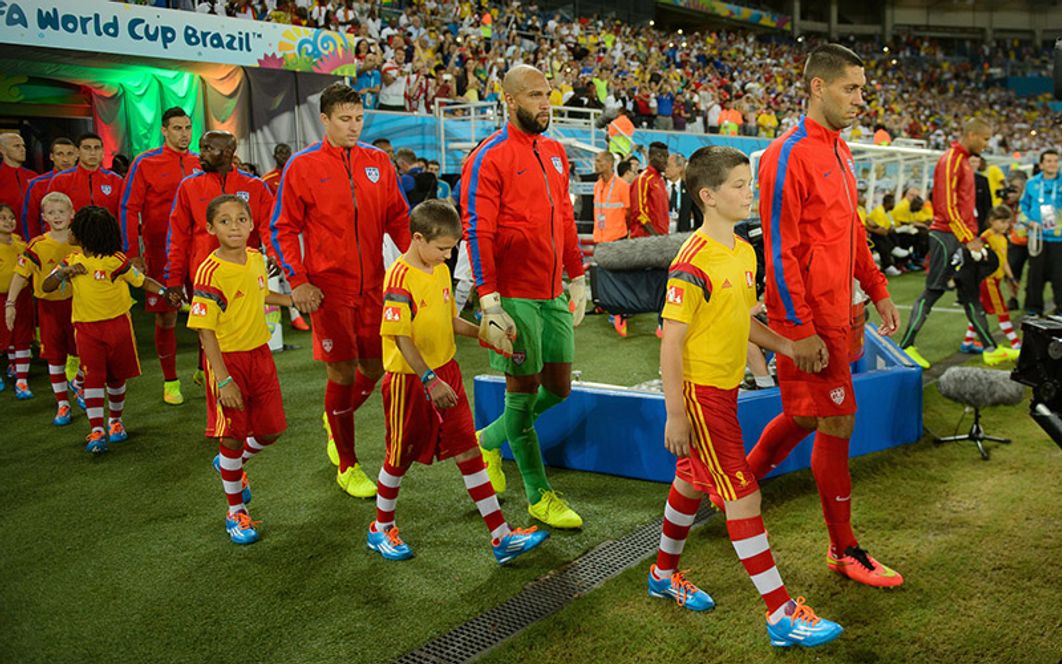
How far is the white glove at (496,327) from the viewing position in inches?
139

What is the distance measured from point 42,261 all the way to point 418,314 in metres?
3.97

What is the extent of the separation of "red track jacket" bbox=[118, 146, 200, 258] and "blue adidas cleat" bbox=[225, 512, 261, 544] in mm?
3085

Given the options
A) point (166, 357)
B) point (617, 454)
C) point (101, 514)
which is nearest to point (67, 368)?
point (166, 357)

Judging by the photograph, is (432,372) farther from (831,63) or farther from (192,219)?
(192,219)

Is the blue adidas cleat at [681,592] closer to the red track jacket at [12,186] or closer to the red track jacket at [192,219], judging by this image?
the red track jacket at [192,219]

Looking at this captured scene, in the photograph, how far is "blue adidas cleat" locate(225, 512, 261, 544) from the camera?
12.7ft

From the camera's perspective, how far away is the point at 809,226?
3164mm

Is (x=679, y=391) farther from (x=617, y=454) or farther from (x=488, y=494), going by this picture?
(x=617, y=454)

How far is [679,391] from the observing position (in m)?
2.79

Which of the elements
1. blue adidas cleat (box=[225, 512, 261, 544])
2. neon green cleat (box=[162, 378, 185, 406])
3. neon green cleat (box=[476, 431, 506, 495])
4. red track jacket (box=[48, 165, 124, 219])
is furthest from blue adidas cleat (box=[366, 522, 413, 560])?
red track jacket (box=[48, 165, 124, 219])

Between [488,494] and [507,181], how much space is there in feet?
4.26

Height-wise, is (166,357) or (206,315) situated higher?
(206,315)

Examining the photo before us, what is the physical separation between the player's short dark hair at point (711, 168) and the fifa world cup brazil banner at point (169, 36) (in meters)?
8.47

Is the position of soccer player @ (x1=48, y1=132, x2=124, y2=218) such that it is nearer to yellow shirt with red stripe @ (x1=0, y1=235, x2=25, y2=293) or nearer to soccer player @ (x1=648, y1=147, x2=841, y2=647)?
yellow shirt with red stripe @ (x1=0, y1=235, x2=25, y2=293)
